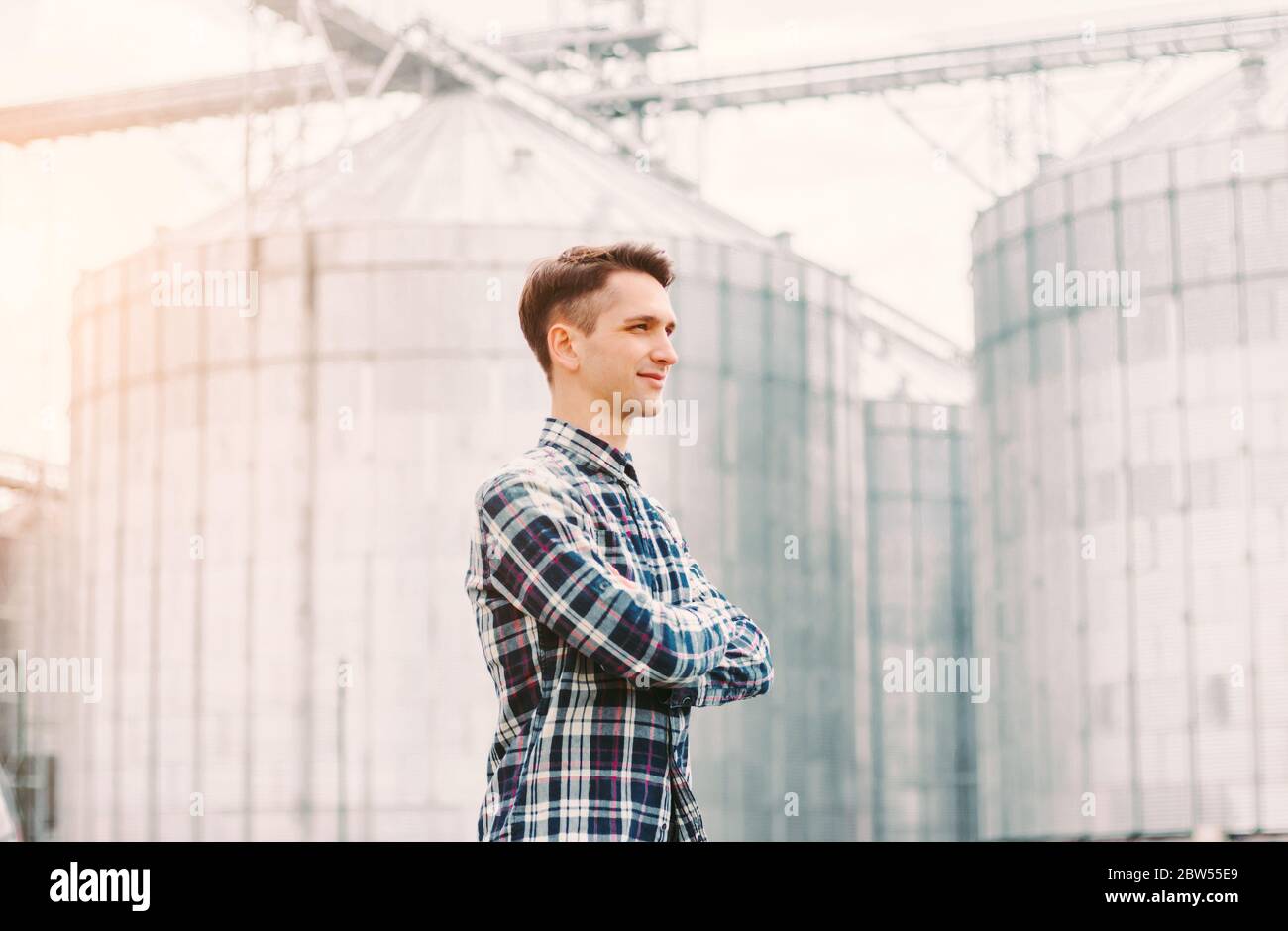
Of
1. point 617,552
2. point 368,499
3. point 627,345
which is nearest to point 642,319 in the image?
point 627,345

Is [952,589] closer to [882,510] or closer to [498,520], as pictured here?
[882,510]

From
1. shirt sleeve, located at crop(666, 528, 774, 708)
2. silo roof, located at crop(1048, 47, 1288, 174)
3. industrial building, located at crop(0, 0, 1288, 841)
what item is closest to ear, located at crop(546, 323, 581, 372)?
shirt sleeve, located at crop(666, 528, 774, 708)

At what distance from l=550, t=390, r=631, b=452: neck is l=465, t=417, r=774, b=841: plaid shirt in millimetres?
78

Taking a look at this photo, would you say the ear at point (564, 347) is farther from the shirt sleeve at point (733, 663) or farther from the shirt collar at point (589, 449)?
the shirt sleeve at point (733, 663)

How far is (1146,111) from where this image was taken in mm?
19734

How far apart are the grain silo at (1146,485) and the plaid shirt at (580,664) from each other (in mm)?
15092

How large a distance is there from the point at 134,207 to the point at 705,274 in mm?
6219

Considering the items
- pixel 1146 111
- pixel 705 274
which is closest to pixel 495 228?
pixel 705 274

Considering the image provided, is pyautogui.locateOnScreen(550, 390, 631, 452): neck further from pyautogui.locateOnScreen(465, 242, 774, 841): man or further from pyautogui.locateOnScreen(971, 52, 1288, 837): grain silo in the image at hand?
pyautogui.locateOnScreen(971, 52, 1288, 837): grain silo

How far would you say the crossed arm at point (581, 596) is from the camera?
2.41m

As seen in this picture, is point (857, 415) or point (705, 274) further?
point (857, 415)

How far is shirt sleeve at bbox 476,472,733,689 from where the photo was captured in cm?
241

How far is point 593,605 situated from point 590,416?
1.25ft

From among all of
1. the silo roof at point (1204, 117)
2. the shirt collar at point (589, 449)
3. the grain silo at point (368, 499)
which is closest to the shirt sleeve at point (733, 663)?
the shirt collar at point (589, 449)
